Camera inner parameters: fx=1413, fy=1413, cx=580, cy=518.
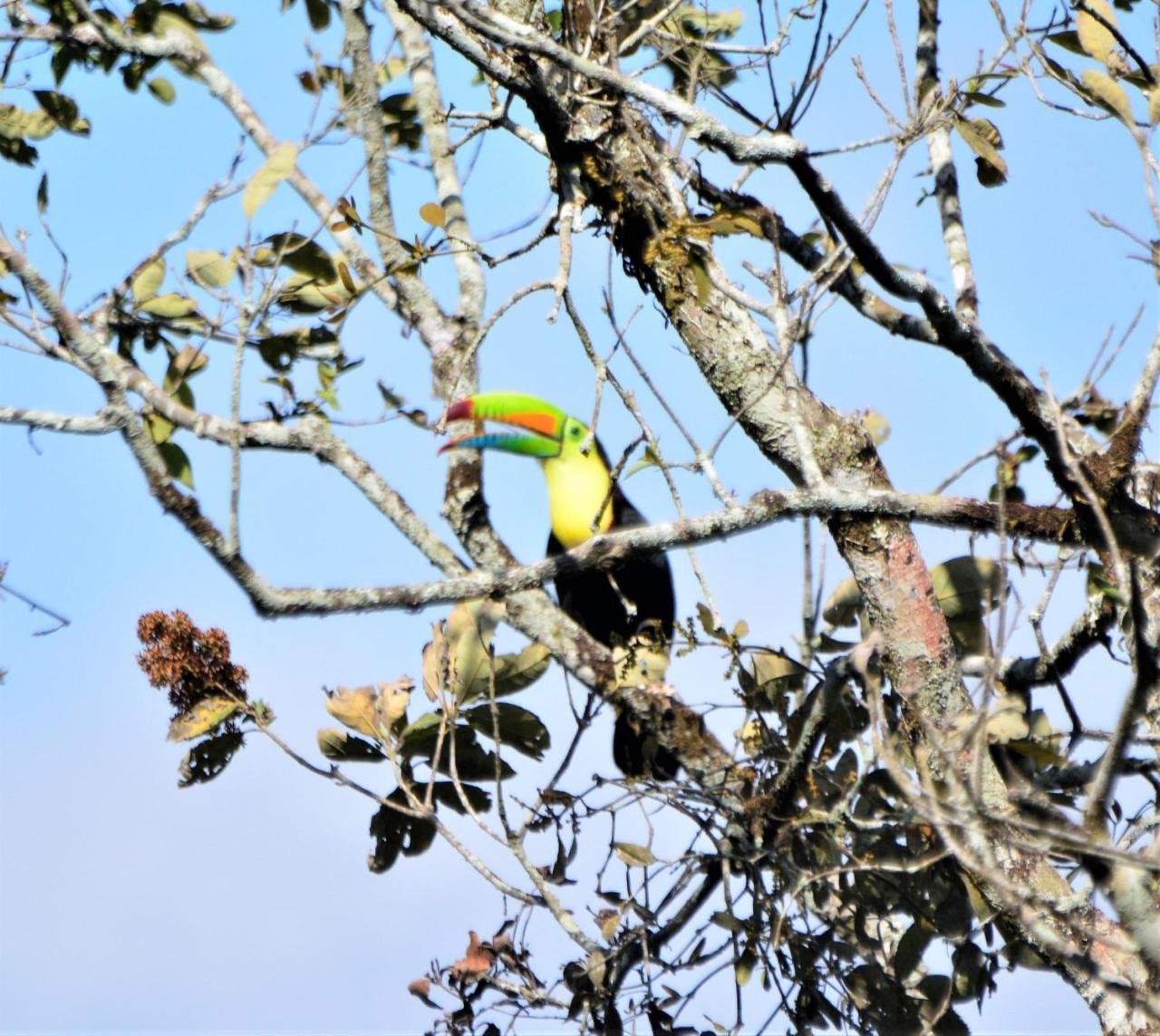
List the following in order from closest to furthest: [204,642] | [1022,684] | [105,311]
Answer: [204,642] → [105,311] → [1022,684]

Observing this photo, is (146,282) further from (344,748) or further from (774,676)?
(774,676)

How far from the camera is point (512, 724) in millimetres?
3717

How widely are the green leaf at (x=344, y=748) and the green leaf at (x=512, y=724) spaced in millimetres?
256

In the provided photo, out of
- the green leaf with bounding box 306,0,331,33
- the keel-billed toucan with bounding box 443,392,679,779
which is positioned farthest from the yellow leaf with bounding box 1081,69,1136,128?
the green leaf with bounding box 306,0,331,33

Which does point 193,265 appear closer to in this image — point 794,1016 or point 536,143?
point 536,143

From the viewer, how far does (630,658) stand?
3.81 m

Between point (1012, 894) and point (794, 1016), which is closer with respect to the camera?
point (1012, 894)

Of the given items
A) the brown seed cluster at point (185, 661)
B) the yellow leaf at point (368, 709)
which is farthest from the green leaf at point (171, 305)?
the yellow leaf at point (368, 709)

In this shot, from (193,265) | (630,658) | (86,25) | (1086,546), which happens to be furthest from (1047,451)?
(86,25)

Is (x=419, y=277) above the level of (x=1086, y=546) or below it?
above

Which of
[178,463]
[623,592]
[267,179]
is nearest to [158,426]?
[178,463]

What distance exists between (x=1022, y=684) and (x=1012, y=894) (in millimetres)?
1820

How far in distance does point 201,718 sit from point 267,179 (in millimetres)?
1333

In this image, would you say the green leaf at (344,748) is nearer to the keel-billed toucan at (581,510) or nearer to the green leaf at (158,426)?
the green leaf at (158,426)
